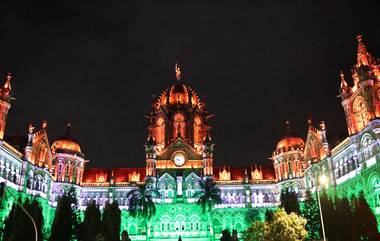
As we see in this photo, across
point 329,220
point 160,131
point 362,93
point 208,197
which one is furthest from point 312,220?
point 160,131

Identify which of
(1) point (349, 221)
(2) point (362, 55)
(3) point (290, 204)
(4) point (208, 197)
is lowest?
(1) point (349, 221)

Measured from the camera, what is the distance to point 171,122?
94.1 m

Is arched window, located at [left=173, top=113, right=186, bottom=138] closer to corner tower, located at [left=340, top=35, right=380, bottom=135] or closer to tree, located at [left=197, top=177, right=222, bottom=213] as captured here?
tree, located at [left=197, top=177, right=222, bottom=213]

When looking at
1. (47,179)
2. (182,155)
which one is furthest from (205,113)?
(47,179)

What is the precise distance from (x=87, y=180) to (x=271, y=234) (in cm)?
5683

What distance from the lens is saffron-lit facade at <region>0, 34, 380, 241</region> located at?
63000 millimetres

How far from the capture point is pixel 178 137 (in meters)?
84.8

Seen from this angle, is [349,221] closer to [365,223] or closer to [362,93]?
[365,223]

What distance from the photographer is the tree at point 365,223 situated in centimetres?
4384

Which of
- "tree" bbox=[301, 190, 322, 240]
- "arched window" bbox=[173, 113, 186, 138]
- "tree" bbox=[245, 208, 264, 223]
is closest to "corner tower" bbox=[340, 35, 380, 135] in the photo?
"tree" bbox=[301, 190, 322, 240]

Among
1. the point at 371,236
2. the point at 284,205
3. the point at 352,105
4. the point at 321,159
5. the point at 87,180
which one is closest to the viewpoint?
the point at 371,236

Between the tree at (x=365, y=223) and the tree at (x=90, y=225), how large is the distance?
32.8 m

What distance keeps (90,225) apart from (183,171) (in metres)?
35.2

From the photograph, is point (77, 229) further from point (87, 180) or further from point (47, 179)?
point (87, 180)
